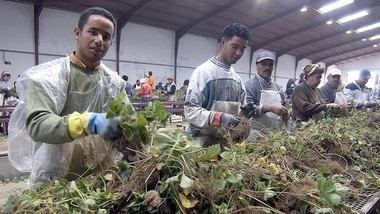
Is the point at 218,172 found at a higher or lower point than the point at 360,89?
lower

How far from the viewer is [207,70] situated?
1.91 metres

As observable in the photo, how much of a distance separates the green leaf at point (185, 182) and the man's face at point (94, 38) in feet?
2.45

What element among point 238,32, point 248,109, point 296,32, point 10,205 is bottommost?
point 10,205

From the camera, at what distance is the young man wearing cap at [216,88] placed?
73.0 inches

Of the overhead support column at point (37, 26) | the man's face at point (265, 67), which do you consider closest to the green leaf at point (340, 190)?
the man's face at point (265, 67)

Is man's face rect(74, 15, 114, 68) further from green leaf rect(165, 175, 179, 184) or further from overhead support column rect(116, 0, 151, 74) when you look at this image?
overhead support column rect(116, 0, 151, 74)

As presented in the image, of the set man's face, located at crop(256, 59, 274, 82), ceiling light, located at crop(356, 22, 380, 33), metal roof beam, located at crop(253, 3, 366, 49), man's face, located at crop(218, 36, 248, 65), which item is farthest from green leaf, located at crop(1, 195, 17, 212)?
ceiling light, located at crop(356, 22, 380, 33)

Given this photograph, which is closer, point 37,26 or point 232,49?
point 232,49

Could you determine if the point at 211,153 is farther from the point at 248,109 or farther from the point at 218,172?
the point at 248,109

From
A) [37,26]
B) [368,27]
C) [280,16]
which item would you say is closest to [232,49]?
[37,26]

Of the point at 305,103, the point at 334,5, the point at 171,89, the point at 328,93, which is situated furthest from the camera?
the point at 334,5

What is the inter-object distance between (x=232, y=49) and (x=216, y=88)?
0.30 m

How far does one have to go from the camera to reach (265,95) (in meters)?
2.41

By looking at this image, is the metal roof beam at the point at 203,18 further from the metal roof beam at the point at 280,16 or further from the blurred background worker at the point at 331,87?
the blurred background worker at the point at 331,87
